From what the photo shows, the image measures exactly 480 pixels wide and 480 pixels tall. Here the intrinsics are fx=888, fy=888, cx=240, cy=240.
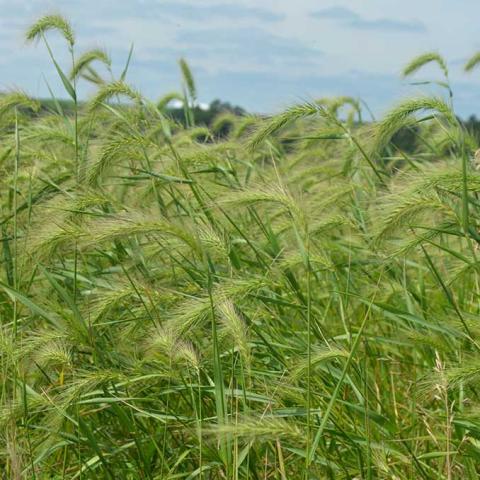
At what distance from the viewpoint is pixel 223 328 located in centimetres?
216

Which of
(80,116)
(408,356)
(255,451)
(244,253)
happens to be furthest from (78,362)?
(80,116)

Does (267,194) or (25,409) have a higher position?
(267,194)

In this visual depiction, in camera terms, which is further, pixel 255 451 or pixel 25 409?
pixel 255 451

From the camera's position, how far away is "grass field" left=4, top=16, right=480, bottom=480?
2078mm

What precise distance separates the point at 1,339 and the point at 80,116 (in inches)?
73.1

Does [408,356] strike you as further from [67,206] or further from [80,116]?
[80,116]

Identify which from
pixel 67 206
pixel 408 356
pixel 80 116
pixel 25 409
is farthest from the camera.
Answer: pixel 80 116

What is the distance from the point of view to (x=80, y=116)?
3836 millimetres

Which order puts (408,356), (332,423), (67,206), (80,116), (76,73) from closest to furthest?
1. (332,423)
2. (67,206)
3. (408,356)
4. (76,73)
5. (80,116)

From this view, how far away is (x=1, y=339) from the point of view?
2152 millimetres

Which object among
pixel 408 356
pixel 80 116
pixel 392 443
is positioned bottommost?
pixel 408 356

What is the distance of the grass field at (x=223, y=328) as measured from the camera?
208 centimetres

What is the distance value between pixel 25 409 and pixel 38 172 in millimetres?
1386

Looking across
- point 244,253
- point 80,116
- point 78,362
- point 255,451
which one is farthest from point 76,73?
point 255,451
